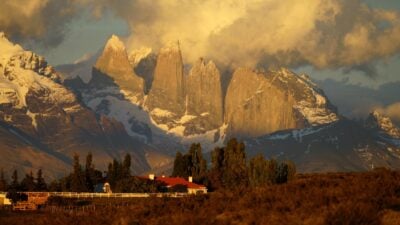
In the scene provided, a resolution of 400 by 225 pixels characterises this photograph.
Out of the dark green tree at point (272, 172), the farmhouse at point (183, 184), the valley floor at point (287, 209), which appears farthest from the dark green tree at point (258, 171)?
the valley floor at point (287, 209)

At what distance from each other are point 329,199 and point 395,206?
685 cm

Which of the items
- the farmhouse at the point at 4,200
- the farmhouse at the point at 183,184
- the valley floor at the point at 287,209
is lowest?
the valley floor at the point at 287,209

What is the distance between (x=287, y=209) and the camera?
84250 millimetres

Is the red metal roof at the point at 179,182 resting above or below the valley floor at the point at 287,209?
above

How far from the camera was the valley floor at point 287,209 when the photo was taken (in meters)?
75.7

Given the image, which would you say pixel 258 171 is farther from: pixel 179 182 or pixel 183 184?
pixel 179 182

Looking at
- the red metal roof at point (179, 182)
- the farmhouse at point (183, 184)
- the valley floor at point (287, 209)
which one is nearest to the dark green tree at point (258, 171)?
the farmhouse at point (183, 184)

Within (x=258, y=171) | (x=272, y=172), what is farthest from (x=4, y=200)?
(x=272, y=172)

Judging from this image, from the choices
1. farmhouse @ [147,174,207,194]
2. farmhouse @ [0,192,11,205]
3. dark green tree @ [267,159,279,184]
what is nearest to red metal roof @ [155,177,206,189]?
farmhouse @ [147,174,207,194]

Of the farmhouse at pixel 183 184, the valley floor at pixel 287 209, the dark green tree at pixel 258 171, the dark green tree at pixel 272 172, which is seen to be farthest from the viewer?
the farmhouse at pixel 183 184

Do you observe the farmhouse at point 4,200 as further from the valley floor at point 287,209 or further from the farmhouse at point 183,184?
the valley floor at point 287,209

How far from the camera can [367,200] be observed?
270 ft

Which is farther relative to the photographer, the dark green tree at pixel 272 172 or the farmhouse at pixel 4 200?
the dark green tree at pixel 272 172

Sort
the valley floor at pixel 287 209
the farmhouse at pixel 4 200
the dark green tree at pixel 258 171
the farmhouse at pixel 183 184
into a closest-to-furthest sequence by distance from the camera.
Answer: the valley floor at pixel 287 209
the farmhouse at pixel 4 200
the dark green tree at pixel 258 171
the farmhouse at pixel 183 184
